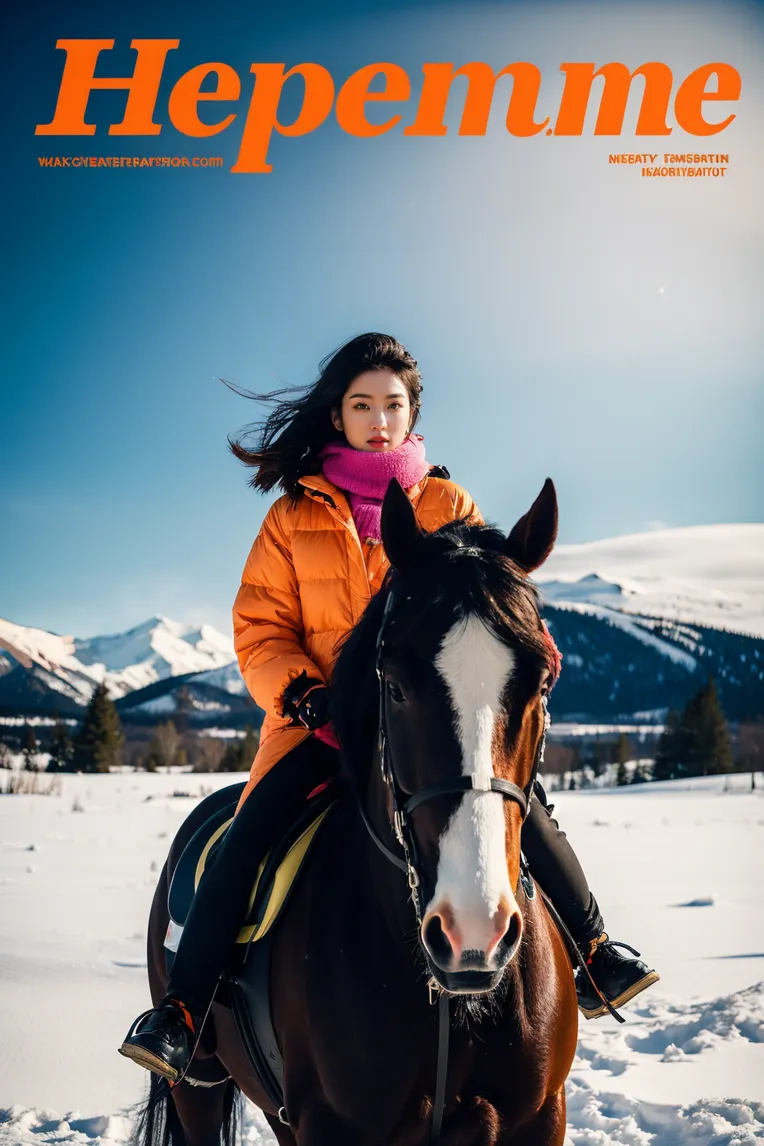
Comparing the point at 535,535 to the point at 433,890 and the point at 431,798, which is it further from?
the point at 433,890

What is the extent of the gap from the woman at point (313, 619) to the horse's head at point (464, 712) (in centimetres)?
35

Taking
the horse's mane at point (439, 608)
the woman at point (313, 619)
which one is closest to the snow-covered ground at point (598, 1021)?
the woman at point (313, 619)

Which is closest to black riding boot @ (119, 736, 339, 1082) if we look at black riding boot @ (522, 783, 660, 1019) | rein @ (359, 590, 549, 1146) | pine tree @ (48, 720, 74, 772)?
rein @ (359, 590, 549, 1146)

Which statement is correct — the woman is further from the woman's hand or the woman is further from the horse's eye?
the horse's eye

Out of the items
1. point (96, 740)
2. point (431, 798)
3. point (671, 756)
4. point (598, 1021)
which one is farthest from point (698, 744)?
point (431, 798)

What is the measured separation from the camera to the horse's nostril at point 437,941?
1547mm

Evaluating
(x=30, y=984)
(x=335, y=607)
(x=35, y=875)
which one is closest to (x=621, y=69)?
(x=335, y=607)

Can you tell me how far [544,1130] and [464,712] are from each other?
1.40 metres

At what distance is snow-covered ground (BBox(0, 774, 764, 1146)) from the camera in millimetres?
4645

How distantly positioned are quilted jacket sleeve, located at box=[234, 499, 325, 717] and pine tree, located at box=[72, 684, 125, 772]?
48.8 m

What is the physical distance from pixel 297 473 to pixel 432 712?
70.3 inches

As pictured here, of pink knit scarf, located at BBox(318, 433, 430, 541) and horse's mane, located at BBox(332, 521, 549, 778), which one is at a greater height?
pink knit scarf, located at BBox(318, 433, 430, 541)

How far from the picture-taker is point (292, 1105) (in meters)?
2.28

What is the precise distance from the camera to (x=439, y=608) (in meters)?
1.86
